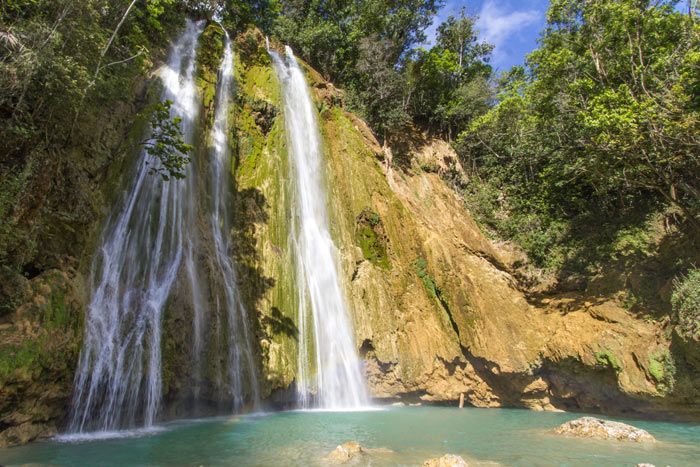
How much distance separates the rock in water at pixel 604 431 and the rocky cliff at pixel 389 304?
14.4ft

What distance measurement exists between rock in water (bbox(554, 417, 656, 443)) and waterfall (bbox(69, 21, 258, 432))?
332 inches

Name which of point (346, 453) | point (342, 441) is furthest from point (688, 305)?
point (346, 453)

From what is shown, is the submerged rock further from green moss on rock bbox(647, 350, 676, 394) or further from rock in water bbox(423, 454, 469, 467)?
green moss on rock bbox(647, 350, 676, 394)

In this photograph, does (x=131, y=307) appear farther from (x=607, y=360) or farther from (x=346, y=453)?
(x=607, y=360)

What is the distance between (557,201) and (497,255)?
438 centimetres

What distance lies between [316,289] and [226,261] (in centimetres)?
338

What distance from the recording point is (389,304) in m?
16.4

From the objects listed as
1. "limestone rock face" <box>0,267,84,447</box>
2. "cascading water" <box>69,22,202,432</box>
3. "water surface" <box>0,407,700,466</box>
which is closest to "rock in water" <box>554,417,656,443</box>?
"water surface" <box>0,407,700,466</box>

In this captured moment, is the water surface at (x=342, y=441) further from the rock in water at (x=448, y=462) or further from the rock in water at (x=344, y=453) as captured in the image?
the rock in water at (x=448, y=462)

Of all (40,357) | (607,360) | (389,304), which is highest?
(389,304)

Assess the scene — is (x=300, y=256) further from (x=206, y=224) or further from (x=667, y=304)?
(x=667, y=304)

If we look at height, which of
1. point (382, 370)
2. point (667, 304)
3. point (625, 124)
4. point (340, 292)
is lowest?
point (382, 370)

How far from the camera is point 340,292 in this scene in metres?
16.2

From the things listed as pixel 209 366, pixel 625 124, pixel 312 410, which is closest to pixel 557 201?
pixel 625 124
